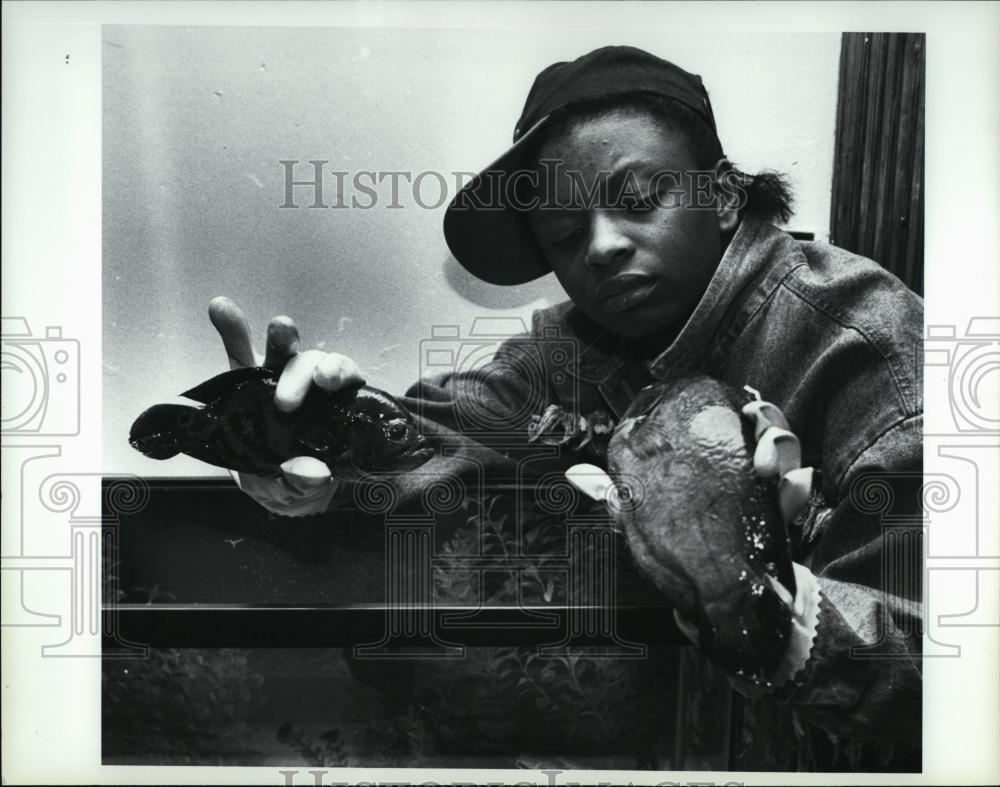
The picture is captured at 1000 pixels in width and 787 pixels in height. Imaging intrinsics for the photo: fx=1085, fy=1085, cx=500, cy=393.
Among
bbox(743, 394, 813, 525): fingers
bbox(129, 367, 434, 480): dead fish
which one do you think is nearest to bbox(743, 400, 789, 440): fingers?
bbox(743, 394, 813, 525): fingers

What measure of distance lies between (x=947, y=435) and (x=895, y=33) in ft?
2.61

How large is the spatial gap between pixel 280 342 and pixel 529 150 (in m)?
0.61

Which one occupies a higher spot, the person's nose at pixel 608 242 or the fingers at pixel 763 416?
the person's nose at pixel 608 242

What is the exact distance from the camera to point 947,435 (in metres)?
2.12

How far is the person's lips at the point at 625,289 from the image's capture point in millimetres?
2062

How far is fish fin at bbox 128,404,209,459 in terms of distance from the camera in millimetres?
2143

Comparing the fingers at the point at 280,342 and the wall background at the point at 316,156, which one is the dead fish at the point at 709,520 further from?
the fingers at the point at 280,342

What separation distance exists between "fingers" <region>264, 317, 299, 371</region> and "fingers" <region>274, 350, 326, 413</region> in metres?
0.01

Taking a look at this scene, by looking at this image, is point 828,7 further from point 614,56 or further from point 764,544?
point 764,544

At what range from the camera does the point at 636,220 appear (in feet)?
6.75

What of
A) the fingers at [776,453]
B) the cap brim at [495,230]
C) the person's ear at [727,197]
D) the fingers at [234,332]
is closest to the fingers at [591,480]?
the fingers at [776,453]

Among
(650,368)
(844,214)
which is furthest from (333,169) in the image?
(844,214)

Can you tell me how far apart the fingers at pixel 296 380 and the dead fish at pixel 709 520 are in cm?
61

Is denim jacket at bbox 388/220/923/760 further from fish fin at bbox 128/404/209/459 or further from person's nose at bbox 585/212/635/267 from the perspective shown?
fish fin at bbox 128/404/209/459
